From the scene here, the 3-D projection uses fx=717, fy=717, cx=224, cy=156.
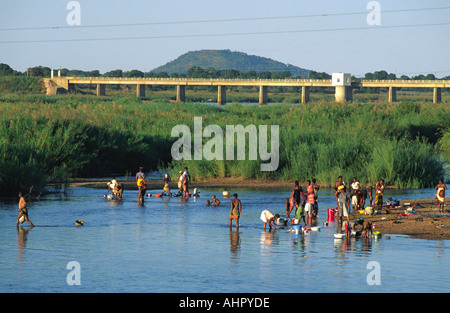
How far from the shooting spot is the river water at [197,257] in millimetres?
18531

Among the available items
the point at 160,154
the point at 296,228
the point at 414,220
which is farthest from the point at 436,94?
the point at 296,228

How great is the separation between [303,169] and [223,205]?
1062 cm

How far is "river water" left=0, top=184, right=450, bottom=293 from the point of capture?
1853cm

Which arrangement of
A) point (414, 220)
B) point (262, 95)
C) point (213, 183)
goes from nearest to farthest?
point (414, 220) < point (213, 183) < point (262, 95)

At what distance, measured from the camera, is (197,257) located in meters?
21.7

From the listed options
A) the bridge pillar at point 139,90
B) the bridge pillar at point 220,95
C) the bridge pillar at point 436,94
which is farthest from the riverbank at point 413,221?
the bridge pillar at point 139,90

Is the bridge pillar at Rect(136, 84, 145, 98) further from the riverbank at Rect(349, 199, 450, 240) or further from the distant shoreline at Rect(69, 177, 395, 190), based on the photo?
the riverbank at Rect(349, 199, 450, 240)

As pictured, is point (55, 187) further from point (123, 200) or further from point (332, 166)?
point (332, 166)

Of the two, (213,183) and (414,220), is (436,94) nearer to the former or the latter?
(213,183)

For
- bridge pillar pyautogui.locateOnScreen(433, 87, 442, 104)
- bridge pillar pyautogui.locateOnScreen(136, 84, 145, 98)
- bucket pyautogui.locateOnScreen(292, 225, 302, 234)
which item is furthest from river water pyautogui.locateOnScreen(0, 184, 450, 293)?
bridge pillar pyautogui.locateOnScreen(136, 84, 145, 98)

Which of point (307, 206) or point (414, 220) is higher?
point (307, 206)

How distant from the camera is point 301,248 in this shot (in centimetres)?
2295

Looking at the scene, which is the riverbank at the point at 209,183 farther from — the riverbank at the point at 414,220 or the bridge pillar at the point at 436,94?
the bridge pillar at the point at 436,94

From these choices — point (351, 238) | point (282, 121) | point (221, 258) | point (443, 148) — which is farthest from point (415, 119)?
point (221, 258)
